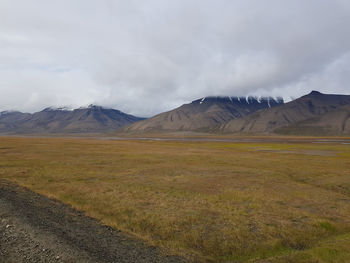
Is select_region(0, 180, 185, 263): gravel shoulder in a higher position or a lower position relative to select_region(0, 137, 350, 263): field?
higher

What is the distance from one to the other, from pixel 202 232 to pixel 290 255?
15.0 ft

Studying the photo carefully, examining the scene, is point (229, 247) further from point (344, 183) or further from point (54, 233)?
point (344, 183)

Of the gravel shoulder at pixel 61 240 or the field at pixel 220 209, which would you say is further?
the field at pixel 220 209

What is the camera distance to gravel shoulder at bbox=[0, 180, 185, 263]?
9773 mm

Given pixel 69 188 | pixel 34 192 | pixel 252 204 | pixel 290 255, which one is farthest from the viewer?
pixel 69 188

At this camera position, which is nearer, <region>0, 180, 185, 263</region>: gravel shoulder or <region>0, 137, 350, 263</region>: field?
<region>0, 180, 185, 263</region>: gravel shoulder

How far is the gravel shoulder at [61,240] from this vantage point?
32.1 ft

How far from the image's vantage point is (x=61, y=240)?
1112 cm

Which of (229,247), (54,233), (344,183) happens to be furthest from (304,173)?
(54,233)

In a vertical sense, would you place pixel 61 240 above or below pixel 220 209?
above

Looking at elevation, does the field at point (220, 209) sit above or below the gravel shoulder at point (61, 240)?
below

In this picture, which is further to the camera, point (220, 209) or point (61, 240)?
point (220, 209)

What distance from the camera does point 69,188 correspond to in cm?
2214

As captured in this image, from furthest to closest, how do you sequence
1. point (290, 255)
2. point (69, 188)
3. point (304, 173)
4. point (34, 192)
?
1. point (304, 173)
2. point (69, 188)
3. point (34, 192)
4. point (290, 255)
